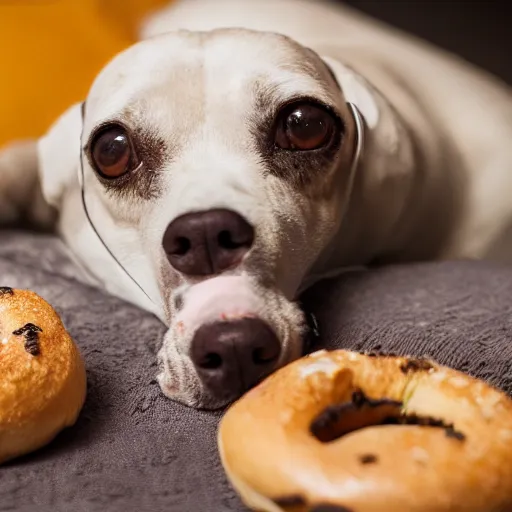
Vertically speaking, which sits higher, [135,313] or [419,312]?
[419,312]

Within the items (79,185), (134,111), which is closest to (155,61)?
(134,111)

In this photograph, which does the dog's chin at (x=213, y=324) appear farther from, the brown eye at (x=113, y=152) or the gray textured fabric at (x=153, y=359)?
Result: the brown eye at (x=113, y=152)

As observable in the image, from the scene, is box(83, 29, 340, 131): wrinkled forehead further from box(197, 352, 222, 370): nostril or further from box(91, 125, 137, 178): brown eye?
box(197, 352, 222, 370): nostril

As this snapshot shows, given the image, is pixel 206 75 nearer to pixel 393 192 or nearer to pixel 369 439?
pixel 393 192

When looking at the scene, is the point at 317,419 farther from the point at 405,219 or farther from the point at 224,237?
the point at 405,219

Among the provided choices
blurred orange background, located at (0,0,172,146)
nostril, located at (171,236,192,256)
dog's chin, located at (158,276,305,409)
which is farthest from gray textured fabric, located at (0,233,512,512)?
blurred orange background, located at (0,0,172,146)

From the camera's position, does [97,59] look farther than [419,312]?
Yes
